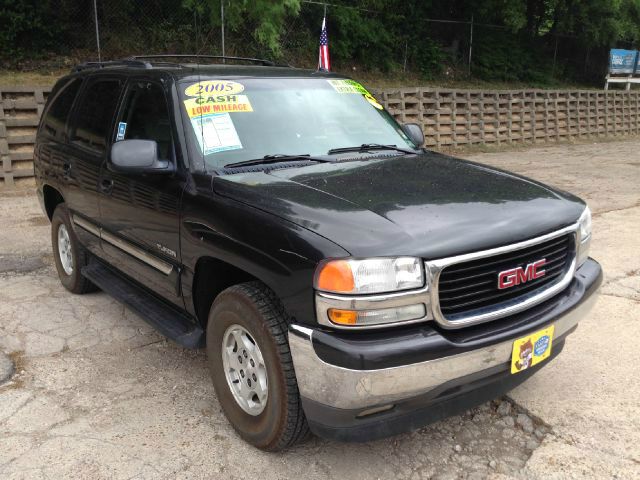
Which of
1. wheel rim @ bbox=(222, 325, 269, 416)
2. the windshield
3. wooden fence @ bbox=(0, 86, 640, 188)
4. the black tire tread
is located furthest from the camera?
wooden fence @ bbox=(0, 86, 640, 188)

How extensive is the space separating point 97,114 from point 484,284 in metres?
3.04

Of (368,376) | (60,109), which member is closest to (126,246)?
(60,109)

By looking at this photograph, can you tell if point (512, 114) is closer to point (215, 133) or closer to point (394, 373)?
point (215, 133)

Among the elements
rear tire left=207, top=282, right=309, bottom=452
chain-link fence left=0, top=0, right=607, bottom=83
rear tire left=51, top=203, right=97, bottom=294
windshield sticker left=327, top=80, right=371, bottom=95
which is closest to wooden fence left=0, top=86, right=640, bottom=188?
chain-link fence left=0, top=0, right=607, bottom=83

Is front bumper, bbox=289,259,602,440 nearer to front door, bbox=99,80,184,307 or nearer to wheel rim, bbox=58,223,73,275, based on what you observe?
front door, bbox=99,80,184,307

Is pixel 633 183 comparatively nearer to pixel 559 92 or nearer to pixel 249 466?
pixel 559 92

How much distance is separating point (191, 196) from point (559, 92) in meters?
17.4

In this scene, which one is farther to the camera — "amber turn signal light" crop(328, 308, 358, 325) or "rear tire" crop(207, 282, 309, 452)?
"rear tire" crop(207, 282, 309, 452)

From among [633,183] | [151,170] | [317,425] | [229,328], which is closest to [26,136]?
[151,170]

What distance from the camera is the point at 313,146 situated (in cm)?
353

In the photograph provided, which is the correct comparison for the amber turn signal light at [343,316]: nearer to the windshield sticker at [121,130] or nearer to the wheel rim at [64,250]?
the windshield sticker at [121,130]

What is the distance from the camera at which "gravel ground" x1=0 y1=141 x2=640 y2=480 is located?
9.16 feet

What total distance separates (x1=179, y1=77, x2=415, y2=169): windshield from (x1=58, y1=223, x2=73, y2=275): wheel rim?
7.12ft

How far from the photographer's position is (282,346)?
8.29 feet
